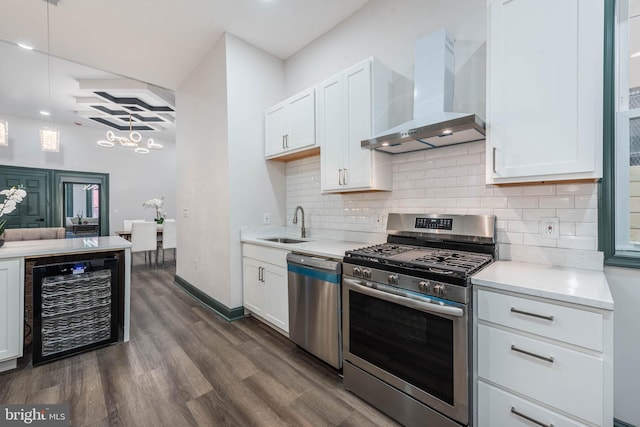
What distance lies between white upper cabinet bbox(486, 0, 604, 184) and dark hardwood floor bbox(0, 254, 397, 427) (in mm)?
1696

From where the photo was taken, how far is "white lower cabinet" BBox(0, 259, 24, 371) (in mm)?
2025

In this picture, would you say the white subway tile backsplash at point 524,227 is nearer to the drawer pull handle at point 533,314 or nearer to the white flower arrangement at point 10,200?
the drawer pull handle at point 533,314

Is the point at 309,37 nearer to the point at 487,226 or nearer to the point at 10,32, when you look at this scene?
the point at 487,226

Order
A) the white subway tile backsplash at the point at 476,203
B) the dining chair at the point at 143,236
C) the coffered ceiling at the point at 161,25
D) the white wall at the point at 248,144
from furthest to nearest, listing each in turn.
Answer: the dining chair at the point at 143,236 → the white wall at the point at 248,144 → the coffered ceiling at the point at 161,25 → the white subway tile backsplash at the point at 476,203

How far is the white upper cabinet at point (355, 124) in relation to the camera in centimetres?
231

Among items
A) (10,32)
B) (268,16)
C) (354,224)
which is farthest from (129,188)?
(354,224)

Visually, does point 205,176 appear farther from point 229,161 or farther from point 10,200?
point 10,200

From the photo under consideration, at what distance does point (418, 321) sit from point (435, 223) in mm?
838

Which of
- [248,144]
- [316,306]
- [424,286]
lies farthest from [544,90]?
[248,144]

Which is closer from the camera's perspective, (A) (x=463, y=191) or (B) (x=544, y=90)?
(B) (x=544, y=90)

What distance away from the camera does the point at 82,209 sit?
857 cm

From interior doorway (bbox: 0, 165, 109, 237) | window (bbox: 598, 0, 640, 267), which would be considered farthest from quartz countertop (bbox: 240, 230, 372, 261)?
interior doorway (bbox: 0, 165, 109, 237)

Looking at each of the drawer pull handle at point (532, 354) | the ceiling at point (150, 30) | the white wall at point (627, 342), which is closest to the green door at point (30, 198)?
the ceiling at point (150, 30)

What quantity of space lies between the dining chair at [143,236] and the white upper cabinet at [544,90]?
578 cm
